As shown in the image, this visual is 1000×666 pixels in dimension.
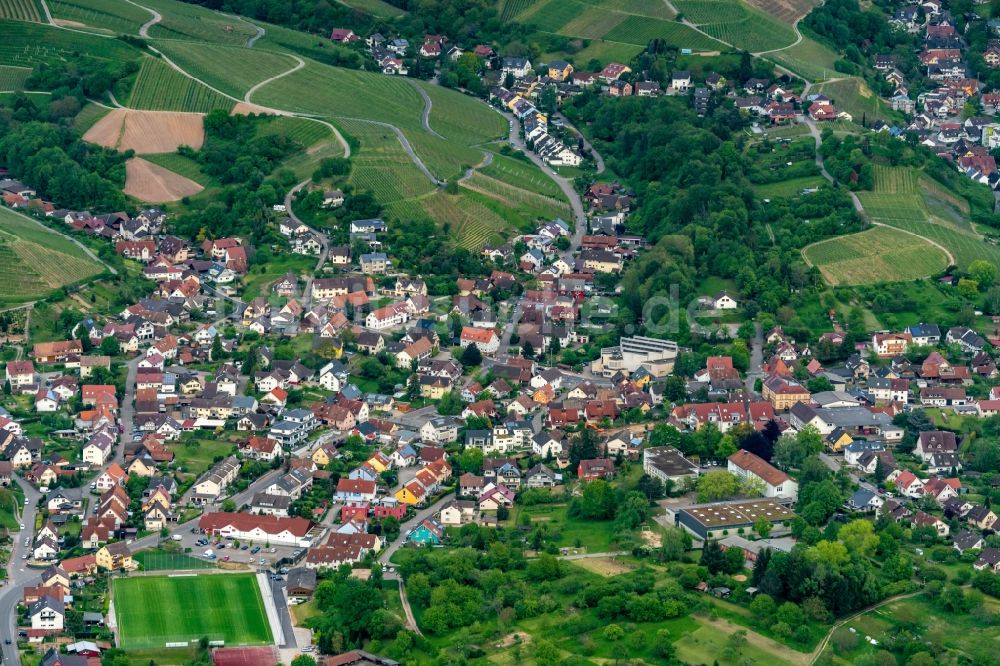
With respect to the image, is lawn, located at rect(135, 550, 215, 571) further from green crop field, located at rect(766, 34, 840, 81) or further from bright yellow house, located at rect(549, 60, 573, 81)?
green crop field, located at rect(766, 34, 840, 81)

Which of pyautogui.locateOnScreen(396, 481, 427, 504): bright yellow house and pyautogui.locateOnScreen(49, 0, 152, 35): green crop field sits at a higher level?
pyautogui.locateOnScreen(49, 0, 152, 35): green crop field

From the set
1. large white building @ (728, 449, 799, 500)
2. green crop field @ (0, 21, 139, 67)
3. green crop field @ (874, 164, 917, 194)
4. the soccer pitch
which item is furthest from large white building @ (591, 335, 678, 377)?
green crop field @ (0, 21, 139, 67)

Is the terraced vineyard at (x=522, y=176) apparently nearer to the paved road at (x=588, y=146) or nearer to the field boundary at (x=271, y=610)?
the paved road at (x=588, y=146)

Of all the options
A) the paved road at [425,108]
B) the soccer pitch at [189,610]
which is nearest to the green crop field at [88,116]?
the paved road at [425,108]

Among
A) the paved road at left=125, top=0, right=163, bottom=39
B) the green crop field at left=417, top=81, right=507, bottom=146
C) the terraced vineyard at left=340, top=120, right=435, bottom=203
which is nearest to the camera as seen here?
the terraced vineyard at left=340, top=120, right=435, bottom=203

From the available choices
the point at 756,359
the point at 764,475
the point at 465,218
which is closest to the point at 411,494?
the point at 764,475

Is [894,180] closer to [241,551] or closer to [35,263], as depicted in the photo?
[35,263]
